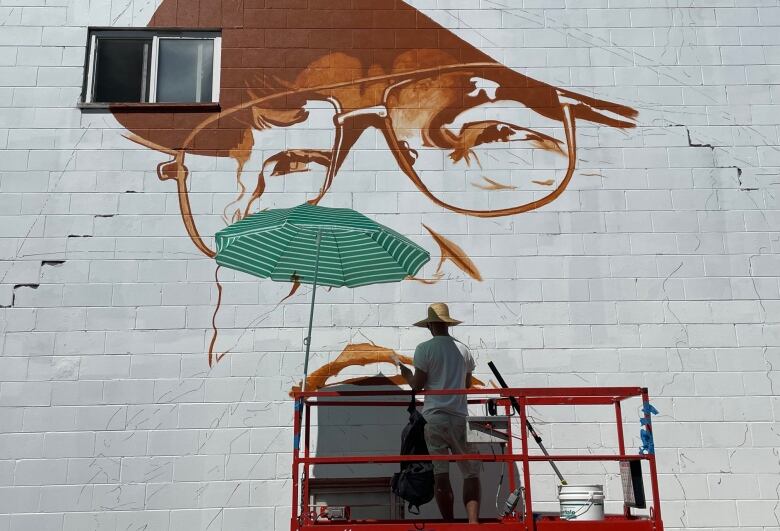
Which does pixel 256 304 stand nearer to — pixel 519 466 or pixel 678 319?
pixel 519 466

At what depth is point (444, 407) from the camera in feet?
21.0

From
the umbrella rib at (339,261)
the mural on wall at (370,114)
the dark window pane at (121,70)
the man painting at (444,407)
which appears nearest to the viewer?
the man painting at (444,407)

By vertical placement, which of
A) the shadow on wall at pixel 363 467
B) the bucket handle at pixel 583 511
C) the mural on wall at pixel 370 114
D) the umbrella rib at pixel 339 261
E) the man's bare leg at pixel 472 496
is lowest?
the bucket handle at pixel 583 511

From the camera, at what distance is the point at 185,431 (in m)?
7.50

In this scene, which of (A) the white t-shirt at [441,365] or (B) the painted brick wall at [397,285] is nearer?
(A) the white t-shirt at [441,365]

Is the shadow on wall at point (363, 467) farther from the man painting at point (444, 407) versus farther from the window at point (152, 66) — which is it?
the window at point (152, 66)

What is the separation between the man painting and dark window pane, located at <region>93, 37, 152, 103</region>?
4.00 m

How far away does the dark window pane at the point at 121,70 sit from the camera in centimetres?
855

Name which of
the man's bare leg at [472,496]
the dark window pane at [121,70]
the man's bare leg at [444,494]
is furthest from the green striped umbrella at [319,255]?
the dark window pane at [121,70]

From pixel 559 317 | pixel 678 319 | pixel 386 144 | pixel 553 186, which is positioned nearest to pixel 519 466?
pixel 559 317

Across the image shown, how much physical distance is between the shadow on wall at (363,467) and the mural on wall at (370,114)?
1.60 meters

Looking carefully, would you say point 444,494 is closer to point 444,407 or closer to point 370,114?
point 444,407

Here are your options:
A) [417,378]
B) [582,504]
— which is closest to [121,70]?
[417,378]

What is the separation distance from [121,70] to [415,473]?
5.13 m
